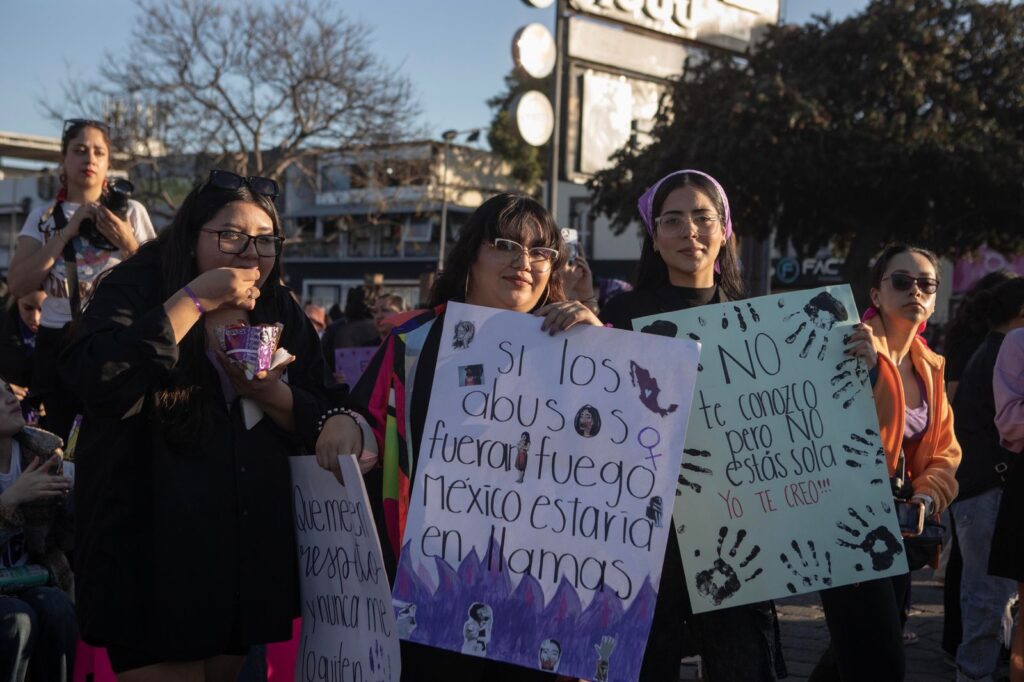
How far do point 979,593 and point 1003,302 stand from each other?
4.96 ft

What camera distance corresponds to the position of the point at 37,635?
147 inches

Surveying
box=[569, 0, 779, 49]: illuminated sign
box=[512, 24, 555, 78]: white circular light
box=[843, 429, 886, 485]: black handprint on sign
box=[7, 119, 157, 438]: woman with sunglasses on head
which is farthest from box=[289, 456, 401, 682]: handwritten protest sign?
box=[569, 0, 779, 49]: illuminated sign

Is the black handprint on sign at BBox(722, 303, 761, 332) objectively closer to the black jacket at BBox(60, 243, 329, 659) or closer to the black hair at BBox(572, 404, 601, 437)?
the black hair at BBox(572, 404, 601, 437)

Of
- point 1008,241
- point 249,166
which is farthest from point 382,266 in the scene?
point 1008,241

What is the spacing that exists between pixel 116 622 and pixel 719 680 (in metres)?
1.68

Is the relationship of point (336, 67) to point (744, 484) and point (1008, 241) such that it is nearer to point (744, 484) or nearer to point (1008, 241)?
point (1008, 241)

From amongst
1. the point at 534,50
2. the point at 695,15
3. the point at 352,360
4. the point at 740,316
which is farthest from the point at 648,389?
the point at 695,15

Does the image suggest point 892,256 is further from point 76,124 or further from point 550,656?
point 76,124

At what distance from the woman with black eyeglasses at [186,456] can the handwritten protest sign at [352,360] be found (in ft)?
15.3

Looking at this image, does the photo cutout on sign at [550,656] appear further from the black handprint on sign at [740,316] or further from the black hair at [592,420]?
the black handprint on sign at [740,316]

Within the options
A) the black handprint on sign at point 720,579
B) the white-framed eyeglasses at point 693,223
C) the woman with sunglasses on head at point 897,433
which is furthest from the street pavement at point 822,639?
the white-framed eyeglasses at point 693,223

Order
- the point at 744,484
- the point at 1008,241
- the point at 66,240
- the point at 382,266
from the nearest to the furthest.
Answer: the point at 744,484 < the point at 66,240 < the point at 1008,241 < the point at 382,266

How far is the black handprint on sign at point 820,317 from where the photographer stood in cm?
312

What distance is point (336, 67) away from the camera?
25484 millimetres
